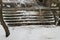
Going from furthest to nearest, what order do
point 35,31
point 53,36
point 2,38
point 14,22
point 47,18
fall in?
point 47,18 → point 14,22 → point 35,31 → point 53,36 → point 2,38

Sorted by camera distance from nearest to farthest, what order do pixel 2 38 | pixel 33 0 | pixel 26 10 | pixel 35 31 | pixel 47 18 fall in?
pixel 2 38, pixel 35 31, pixel 47 18, pixel 26 10, pixel 33 0

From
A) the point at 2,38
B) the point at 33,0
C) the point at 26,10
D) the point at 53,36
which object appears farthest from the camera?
the point at 33,0

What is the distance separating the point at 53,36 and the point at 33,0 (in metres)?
3.50

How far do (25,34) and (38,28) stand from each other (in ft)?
1.85

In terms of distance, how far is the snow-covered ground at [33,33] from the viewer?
11.4ft

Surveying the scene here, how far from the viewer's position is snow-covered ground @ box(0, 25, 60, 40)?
3469 millimetres

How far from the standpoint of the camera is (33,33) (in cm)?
378

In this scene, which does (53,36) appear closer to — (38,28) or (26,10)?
(38,28)

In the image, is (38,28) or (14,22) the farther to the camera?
(14,22)

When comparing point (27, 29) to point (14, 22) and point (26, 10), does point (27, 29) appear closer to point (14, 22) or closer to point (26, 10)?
point (14, 22)

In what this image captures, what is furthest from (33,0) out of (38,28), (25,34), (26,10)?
(25,34)

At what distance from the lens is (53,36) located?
3.60 meters

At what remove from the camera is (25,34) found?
145 inches

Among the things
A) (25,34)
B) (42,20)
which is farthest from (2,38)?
(42,20)
